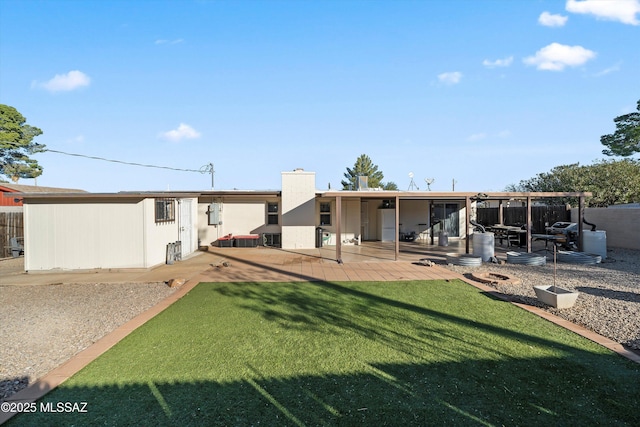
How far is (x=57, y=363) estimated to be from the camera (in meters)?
3.74

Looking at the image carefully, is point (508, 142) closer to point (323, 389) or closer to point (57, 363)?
point (323, 389)

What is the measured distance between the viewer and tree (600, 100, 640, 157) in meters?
18.9

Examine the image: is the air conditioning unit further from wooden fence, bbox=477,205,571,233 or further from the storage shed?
wooden fence, bbox=477,205,571,233

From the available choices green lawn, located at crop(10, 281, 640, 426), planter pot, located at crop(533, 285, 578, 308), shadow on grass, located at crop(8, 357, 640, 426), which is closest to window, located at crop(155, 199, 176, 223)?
green lawn, located at crop(10, 281, 640, 426)

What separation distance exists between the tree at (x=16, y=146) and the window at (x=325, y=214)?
94.9 feet

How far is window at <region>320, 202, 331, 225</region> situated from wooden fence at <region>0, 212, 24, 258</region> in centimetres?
1254

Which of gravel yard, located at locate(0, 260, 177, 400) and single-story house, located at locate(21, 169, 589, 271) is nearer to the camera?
gravel yard, located at locate(0, 260, 177, 400)

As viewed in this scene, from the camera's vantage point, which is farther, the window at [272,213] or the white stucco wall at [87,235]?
the window at [272,213]

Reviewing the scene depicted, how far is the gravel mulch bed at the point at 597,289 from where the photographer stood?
4.72 meters

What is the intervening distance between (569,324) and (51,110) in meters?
21.3

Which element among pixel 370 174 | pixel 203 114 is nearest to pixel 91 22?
pixel 203 114

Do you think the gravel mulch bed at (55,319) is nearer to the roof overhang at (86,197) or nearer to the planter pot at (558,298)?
the roof overhang at (86,197)

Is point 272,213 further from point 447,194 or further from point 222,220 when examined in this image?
point 447,194

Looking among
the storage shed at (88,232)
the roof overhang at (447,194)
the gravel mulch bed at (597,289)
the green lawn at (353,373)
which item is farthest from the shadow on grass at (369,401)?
the roof overhang at (447,194)
